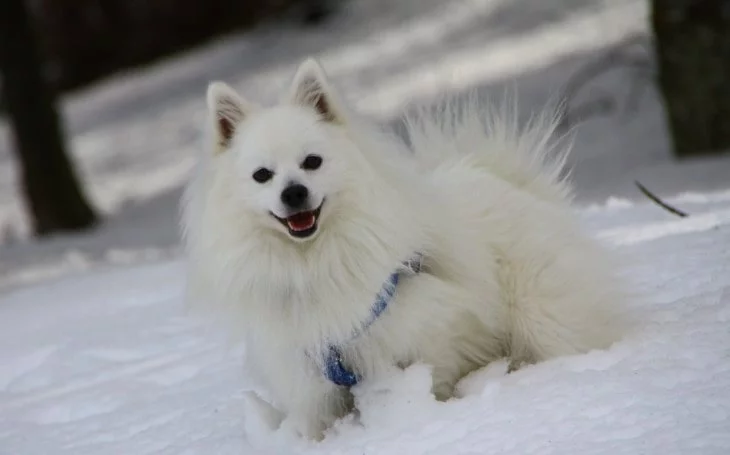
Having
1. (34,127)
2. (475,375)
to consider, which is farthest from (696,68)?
(34,127)

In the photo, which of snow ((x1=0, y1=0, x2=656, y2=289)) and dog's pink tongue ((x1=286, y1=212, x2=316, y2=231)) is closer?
dog's pink tongue ((x1=286, y1=212, x2=316, y2=231))

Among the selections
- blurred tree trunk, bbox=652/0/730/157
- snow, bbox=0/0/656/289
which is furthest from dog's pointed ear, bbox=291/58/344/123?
blurred tree trunk, bbox=652/0/730/157

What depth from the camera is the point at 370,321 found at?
10.8ft

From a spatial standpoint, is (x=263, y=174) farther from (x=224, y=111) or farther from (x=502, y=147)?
(x=502, y=147)

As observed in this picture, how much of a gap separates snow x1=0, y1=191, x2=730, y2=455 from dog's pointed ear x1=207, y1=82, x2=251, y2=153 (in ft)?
2.93

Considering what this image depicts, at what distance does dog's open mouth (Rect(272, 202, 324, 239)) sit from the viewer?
10.5 ft

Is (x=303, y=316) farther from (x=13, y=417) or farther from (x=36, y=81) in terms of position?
(x=36, y=81)

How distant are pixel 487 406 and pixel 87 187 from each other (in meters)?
10.5

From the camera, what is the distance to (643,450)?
2566mm

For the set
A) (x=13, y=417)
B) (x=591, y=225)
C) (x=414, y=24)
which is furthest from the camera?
(x=414, y=24)

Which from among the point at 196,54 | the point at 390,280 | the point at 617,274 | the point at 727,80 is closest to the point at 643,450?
the point at 390,280

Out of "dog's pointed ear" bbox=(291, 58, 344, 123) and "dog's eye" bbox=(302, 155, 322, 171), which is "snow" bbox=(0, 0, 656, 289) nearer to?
"dog's pointed ear" bbox=(291, 58, 344, 123)

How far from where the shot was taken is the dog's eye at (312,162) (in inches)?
130

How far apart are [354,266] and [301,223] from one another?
24cm
